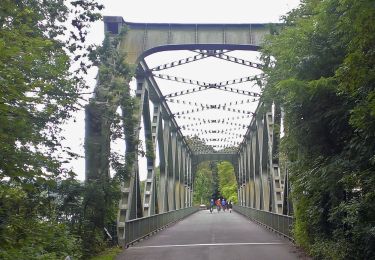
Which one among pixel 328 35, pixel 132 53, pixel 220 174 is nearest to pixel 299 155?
pixel 328 35

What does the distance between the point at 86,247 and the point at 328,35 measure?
7865 millimetres

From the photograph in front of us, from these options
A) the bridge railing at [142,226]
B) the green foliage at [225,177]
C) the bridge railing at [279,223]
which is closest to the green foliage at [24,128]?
the bridge railing at [142,226]

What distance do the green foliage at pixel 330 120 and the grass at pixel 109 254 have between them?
193 inches

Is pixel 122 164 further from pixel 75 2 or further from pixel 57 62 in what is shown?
pixel 57 62

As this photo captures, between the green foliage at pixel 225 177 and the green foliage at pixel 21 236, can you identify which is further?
the green foliage at pixel 225 177

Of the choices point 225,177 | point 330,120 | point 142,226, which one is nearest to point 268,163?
point 142,226

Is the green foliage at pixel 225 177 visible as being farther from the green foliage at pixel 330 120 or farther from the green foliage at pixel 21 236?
the green foliage at pixel 21 236

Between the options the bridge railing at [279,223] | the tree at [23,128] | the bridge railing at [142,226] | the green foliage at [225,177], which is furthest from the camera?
the green foliage at [225,177]

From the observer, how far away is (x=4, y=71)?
5.42 m

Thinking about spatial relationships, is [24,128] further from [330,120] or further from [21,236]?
[330,120]

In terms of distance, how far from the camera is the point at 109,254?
495 inches

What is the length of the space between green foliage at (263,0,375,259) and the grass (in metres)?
4.90

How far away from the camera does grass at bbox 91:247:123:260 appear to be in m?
12.0

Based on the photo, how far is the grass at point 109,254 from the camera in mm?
12003
